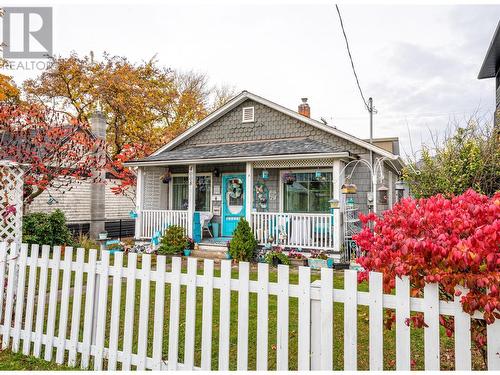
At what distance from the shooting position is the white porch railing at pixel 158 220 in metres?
10.7

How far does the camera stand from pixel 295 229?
9188 millimetres

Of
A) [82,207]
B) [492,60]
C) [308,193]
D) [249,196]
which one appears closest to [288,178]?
[308,193]

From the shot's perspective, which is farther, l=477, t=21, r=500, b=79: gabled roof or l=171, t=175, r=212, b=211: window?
l=171, t=175, r=212, b=211: window

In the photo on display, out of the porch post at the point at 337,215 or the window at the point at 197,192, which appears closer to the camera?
the porch post at the point at 337,215

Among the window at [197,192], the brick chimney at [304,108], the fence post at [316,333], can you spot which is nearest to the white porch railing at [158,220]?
the window at [197,192]

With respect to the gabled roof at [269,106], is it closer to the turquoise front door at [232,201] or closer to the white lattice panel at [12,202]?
the turquoise front door at [232,201]

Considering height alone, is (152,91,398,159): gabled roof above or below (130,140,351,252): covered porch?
above

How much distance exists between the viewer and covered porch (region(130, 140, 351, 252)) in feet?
29.9

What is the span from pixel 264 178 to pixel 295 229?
7.46ft

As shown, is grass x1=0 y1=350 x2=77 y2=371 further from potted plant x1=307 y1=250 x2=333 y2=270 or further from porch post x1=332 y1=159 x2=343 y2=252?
porch post x1=332 y1=159 x2=343 y2=252

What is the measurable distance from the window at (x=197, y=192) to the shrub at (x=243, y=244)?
317 centimetres

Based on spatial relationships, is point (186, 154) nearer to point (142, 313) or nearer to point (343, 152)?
point (343, 152)

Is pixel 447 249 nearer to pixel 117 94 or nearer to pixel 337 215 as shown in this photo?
pixel 337 215

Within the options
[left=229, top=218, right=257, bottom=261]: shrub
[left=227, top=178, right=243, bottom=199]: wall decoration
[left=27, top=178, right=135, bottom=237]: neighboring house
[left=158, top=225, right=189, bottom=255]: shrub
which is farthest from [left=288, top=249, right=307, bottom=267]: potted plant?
[left=27, top=178, right=135, bottom=237]: neighboring house
